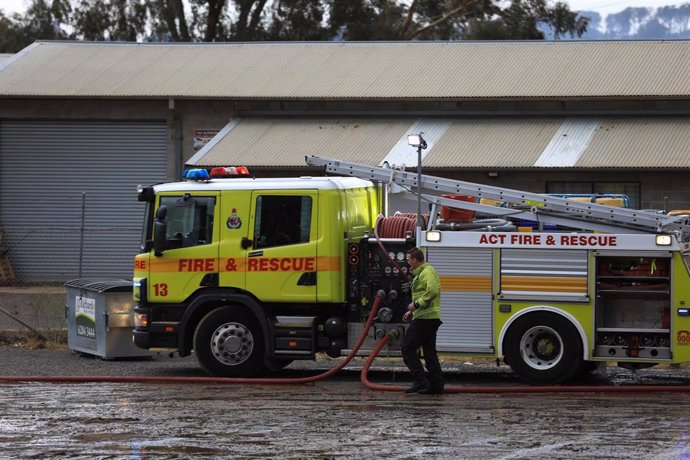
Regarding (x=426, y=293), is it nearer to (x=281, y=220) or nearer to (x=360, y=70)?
(x=281, y=220)

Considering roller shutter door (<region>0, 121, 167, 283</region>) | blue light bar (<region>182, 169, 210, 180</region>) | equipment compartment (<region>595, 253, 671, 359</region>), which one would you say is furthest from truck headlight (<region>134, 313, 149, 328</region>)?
roller shutter door (<region>0, 121, 167, 283</region>)

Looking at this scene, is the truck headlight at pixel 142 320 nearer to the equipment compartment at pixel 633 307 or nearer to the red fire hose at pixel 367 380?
the red fire hose at pixel 367 380

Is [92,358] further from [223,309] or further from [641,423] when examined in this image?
[641,423]

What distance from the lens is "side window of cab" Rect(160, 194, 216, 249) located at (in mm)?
14906

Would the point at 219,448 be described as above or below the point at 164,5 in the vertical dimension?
below

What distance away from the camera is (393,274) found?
14508mm

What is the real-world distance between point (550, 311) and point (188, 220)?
456 centimetres

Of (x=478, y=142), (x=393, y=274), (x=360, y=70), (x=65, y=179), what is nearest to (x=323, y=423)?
(x=393, y=274)

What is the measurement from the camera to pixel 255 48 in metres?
33.2

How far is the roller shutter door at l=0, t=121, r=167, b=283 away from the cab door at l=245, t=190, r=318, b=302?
1629cm

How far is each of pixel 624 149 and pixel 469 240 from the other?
41.8ft

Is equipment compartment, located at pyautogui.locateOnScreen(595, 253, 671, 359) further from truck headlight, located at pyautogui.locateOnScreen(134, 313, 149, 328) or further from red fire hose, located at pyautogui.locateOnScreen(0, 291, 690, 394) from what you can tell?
truck headlight, located at pyautogui.locateOnScreen(134, 313, 149, 328)

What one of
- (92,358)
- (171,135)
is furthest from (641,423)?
(171,135)

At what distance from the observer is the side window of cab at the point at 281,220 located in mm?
14656
